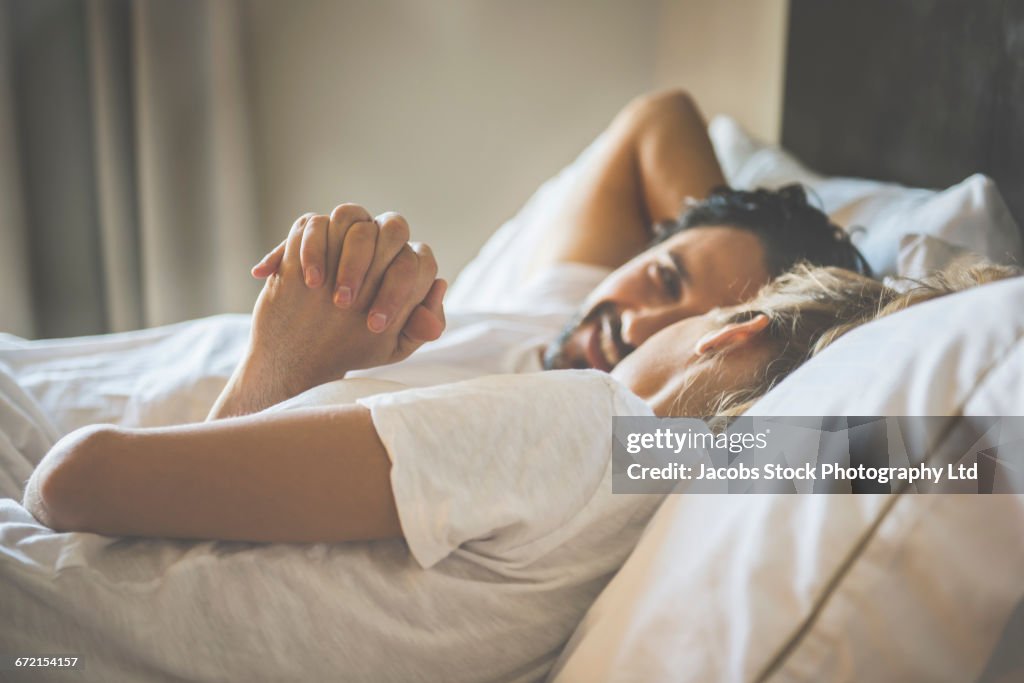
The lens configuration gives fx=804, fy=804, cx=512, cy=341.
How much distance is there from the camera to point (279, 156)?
2412 mm

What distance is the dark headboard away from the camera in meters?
0.97

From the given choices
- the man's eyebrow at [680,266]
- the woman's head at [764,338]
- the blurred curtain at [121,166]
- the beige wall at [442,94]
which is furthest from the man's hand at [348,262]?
the beige wall at [442,94]

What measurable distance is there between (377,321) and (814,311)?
1.33 feet

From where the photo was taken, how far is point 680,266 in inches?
39.9

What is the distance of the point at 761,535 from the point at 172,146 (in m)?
2.16

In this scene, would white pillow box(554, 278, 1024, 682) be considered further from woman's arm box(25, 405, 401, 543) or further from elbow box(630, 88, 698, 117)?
elbow box(630, 88, 698, 117)

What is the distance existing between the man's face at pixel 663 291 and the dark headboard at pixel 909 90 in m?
0.32

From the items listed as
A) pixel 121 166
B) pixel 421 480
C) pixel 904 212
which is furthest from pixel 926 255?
pixel 121 166

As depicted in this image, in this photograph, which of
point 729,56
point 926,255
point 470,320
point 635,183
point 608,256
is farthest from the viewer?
point 729,56

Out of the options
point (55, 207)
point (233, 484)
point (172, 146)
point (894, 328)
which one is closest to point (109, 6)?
point (172, 146)

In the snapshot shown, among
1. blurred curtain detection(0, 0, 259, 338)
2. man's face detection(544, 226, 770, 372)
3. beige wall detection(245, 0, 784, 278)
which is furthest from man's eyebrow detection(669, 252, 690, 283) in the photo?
blurred curtain detection(0, 0, 259, 338)

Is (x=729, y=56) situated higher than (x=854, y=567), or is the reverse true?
(x=729, y=56)

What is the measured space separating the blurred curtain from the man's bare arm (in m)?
1.15

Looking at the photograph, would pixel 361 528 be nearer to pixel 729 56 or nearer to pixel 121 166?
pixel 729 56
